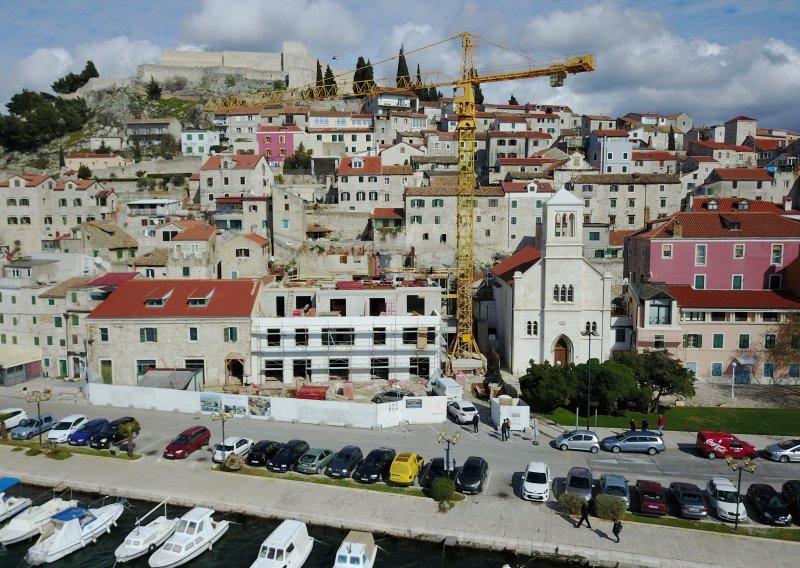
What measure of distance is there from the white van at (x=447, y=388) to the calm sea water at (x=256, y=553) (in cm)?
1555

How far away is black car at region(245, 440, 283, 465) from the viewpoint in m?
30.9

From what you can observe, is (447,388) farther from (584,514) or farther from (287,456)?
(584,514)

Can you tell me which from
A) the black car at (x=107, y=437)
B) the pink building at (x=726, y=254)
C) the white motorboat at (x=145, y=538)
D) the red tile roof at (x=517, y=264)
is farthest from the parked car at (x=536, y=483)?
the pink building at (x=726, y=254)

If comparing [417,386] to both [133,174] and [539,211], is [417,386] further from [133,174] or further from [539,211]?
[133,174]

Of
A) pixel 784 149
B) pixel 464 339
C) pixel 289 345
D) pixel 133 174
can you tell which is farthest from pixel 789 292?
pixel 133 174

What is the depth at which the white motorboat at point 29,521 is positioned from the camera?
25.8 meters

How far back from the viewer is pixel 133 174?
92750mm

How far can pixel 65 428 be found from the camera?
34.8 metres

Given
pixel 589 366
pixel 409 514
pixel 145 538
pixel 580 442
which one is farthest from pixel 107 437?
pixel 589 366

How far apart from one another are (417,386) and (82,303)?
28.5 meters

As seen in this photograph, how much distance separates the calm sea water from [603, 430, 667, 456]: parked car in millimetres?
11675

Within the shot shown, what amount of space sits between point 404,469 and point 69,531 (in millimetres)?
14760

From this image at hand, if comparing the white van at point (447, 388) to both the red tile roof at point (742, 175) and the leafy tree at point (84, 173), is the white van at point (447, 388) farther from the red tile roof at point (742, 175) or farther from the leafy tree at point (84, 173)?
the leafy tree at point (84, 173)

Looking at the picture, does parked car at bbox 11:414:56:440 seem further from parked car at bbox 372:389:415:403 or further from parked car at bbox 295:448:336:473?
A: parked car at bbox 372:389:415:403
